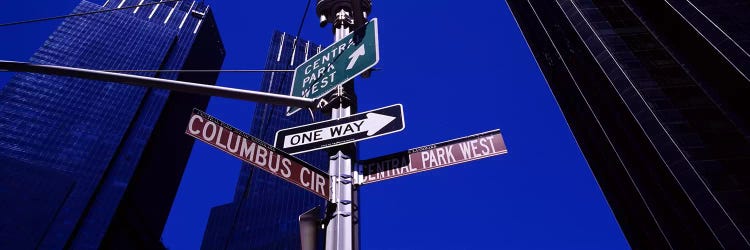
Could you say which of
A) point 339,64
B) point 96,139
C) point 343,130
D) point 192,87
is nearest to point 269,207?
point 96,139

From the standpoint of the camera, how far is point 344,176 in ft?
16.3

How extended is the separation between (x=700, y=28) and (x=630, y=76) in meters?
1.55

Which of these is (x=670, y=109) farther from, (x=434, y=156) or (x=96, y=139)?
(x=96, y=139)

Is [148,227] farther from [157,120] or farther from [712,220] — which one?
[712,220]

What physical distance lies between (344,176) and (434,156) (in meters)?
1.02

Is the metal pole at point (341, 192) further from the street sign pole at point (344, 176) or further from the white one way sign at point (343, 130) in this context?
the white one way sign at point (343, 130)

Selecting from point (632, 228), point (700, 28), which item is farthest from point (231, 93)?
point (632, 228)

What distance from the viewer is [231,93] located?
4488 millimetres

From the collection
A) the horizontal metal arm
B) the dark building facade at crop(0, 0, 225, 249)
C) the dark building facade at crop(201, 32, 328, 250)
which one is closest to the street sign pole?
the horizontal metal arm

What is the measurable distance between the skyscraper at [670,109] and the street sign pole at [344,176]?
609 centimetres

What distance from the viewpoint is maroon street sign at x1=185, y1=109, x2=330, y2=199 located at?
15.4 ft

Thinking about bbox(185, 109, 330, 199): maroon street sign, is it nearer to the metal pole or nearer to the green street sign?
the metal pole

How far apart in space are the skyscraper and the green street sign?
6.24 metres

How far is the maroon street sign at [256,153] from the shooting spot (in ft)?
15.4
